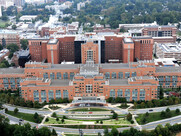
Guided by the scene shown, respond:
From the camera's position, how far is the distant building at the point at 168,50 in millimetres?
133375

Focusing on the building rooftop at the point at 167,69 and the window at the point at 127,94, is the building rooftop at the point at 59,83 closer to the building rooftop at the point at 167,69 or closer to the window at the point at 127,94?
the window at the point at 127,94

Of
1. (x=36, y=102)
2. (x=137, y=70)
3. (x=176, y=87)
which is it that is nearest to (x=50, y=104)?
(x=36, y=102)

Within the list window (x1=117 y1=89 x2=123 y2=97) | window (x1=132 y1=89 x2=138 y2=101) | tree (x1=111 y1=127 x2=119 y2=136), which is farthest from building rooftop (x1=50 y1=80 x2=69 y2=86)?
tree (x1=111 y1=127 x2=119 y2=136)

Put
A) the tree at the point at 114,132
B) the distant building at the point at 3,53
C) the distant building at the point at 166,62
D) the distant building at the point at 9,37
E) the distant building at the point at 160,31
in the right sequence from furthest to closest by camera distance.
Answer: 1. the distant building at the point at 160,31
2. the distant building at the point at 9,37
3. the distant building at the point at 3,53
4. the distant building at the point at 166,62
5. the tree at the point at 114,132

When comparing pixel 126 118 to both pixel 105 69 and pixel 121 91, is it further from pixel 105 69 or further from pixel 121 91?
pixel 105 69

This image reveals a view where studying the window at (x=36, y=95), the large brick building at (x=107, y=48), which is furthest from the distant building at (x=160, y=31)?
the window at (x=36, y=95)

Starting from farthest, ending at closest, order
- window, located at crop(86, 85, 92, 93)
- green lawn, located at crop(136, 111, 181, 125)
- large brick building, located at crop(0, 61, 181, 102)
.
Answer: window, located at crop(86, 85, 92, 93)
large brick building, located at crop(0, 61, 181, 102)
green lawn, located at crop(136, 111, 181, 125)

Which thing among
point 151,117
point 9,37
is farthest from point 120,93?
point 9,37

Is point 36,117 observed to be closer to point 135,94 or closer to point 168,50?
point 135,94

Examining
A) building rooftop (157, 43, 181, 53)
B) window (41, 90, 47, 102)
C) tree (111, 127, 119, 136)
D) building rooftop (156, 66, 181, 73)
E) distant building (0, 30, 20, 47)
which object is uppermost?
distant building (0, 30, 20, 47)

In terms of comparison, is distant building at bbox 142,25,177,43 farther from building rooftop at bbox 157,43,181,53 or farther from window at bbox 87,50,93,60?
window at bbox 87,50,93,60

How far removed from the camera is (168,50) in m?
135

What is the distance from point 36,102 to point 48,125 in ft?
43.8

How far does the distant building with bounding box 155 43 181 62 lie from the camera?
133 meters
